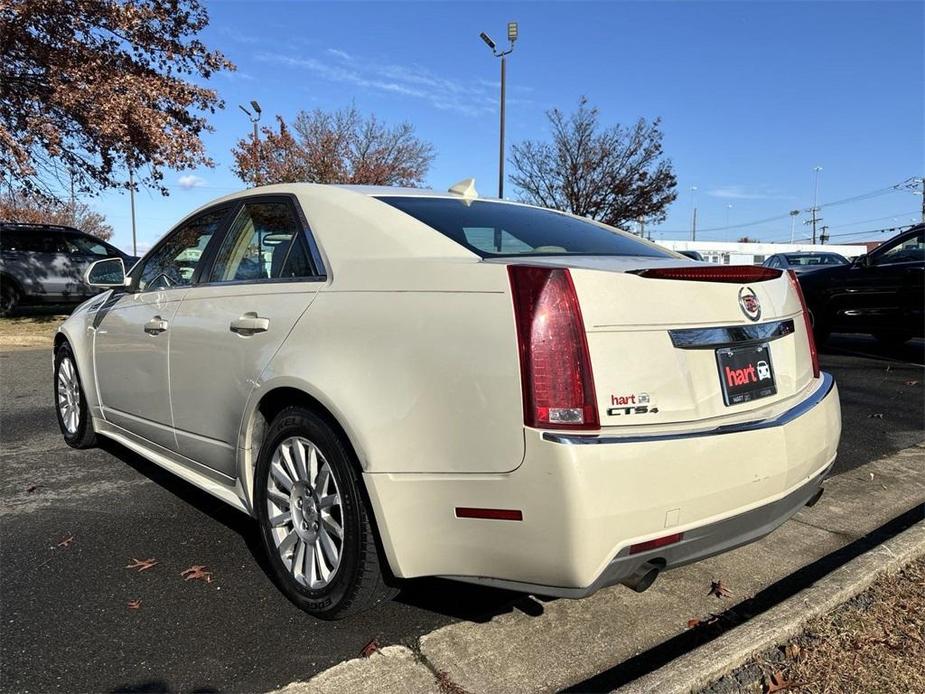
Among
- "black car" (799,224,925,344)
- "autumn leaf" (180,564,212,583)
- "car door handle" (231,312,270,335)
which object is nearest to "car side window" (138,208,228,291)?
"car door handle" (231,312,270,335)

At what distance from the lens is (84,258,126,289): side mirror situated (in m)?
4.20

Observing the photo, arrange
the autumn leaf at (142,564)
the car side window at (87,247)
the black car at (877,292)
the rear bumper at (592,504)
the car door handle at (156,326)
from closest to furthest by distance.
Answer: the rear bumper at (592,504), the autumn leaf at (142,564), the car door handle at (156,326), the black car at (877,292), the car side window at (87,247)

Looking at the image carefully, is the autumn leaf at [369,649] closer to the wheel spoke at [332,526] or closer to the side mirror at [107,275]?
the wheel spoke at [332,526]

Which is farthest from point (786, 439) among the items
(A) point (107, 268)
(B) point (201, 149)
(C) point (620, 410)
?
(B) point (201, 149)

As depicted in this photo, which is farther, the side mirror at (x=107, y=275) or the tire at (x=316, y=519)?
the side mirror at (x=107, y=275)

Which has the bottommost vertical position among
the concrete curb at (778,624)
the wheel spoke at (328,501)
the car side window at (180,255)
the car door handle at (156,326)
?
the concrete curb at (778,624)

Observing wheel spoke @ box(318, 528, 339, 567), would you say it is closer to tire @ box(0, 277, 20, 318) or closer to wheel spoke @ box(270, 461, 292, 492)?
wheel spoke @ box(270, 461, 292, 492)

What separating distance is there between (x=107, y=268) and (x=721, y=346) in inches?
144

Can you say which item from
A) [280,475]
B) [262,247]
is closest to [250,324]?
[262,247]

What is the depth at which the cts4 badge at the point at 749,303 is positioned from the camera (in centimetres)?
239

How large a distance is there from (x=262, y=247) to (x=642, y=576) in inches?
84.8

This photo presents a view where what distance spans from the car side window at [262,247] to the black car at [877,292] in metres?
7.88

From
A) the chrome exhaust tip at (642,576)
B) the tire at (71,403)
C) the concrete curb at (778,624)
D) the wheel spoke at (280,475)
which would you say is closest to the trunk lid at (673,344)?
the chrome exhaust tip at (642,576)

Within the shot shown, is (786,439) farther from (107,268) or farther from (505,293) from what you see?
(107,268)
